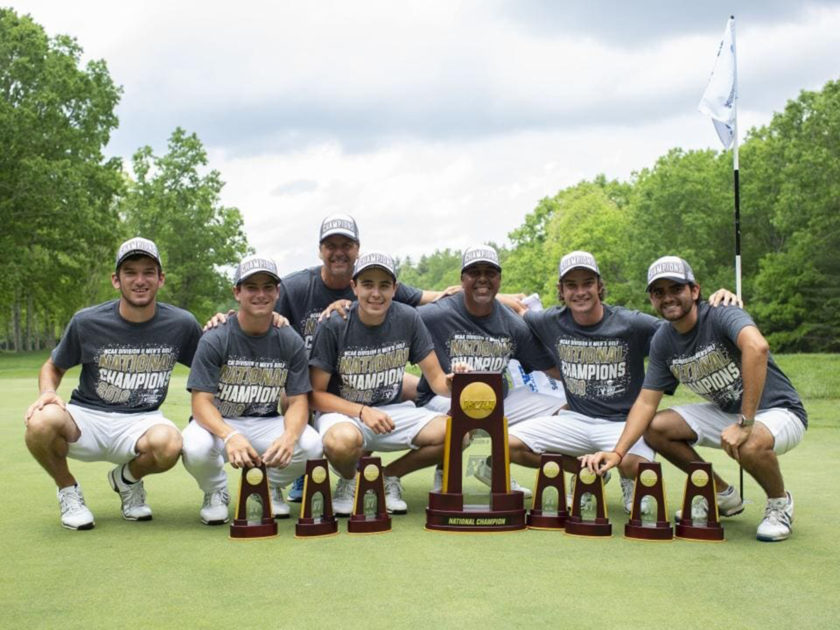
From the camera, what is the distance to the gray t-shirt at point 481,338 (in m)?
6.52

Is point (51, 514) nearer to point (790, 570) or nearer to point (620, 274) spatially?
point (790, 570)

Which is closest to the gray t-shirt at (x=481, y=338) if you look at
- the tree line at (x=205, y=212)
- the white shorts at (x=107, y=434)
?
the white shorts at (x=107, y=434)

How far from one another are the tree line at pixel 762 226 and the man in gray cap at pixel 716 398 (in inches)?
1395

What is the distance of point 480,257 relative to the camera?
249 inches

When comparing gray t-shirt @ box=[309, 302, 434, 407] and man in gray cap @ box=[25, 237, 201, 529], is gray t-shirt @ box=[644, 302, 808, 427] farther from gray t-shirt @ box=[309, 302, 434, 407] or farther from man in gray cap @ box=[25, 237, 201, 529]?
man in gray cap @ box=[25, 237, 201, 529]

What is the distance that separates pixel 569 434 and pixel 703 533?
1.30 metres

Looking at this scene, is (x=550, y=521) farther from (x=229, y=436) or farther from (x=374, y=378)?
(x=229, y=436)

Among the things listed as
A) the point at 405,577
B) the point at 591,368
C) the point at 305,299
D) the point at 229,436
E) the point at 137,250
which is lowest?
the point at 405,577

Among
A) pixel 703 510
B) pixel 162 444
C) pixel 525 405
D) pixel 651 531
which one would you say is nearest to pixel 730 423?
pixel 703 510

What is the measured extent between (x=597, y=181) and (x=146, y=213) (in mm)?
37296

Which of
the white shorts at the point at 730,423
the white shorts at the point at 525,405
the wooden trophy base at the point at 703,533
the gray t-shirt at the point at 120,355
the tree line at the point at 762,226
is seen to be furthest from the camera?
the tree line at the point at 762,226

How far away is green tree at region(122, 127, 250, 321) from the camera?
147ft

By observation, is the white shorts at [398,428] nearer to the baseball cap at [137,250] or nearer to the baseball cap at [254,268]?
the baseball cap at [254,268]

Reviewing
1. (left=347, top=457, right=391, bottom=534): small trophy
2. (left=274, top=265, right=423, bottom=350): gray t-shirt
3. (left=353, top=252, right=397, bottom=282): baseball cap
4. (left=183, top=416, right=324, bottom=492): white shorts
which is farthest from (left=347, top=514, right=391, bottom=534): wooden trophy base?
(left=274, top=265, right=423, bottom=350): gray t-shirt
